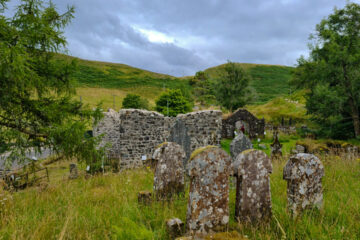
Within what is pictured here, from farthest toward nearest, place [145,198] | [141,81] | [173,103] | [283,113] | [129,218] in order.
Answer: [141,81] → [173,103] → [283,113] → [145,198] → [129,218]

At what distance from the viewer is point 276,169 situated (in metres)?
6.12

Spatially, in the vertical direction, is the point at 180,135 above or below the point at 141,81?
below

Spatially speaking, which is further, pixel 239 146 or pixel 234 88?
pixel 234 88

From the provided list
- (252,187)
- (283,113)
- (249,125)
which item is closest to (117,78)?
(283,113)

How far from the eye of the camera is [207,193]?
8.79ft

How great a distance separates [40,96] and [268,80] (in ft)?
315

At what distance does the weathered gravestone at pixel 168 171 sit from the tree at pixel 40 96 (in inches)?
94.0

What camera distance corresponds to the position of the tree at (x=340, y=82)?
16.7 metres

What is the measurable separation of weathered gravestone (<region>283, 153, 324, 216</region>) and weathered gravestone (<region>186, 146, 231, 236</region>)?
123cm

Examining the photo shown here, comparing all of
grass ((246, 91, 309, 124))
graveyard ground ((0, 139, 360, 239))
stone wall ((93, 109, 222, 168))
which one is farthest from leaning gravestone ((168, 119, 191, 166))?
grass ((246, 91, 309, 124))

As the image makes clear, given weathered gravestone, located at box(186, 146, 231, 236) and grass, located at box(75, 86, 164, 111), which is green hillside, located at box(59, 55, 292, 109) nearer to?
grass, located at box(75, 86, 164, 111)

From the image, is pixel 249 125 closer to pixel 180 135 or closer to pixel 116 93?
pixel 180 135

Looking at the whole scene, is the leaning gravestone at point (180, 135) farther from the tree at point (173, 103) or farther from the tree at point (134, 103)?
the tree at point (134, 103)

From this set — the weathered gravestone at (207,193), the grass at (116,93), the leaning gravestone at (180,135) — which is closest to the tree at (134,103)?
the grass at (116,93)
